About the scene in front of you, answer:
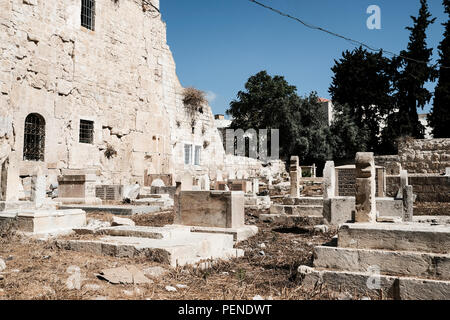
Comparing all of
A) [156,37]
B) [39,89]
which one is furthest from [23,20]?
[156,37]

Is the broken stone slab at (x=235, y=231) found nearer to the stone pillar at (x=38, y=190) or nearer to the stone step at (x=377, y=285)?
the stone step at (x=377, y=285)

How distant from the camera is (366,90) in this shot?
3059 centimetres

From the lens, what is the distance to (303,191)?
1694 cm

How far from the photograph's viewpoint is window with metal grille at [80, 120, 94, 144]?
1572 centimetres

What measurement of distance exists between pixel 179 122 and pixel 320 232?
47.9 ft

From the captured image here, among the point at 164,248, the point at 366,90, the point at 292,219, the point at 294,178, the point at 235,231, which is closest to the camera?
the point at 164,248

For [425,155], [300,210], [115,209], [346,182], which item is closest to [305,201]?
[300,210]

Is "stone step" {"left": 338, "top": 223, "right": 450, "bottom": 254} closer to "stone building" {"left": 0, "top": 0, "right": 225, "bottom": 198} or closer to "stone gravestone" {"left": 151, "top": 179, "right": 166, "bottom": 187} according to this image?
"stone building" {"left": 0, "top": 0, "right": 225, "bottom": 198}

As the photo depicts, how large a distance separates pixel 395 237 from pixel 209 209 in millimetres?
3900

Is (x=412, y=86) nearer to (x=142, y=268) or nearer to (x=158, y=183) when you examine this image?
(x=158, y=183)

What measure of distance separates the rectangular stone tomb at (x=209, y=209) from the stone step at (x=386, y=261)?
3.00 metres

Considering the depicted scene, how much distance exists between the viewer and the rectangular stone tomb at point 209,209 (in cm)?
674

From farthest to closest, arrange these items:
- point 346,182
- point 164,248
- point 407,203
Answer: point 346,182
point 407,203
point 164,248

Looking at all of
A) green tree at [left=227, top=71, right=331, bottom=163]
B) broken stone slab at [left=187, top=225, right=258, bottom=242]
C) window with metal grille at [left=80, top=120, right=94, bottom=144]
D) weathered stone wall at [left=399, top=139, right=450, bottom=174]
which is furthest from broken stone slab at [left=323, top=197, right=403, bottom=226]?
green tree at [left=227, top=71, right=331, bottom=163]
